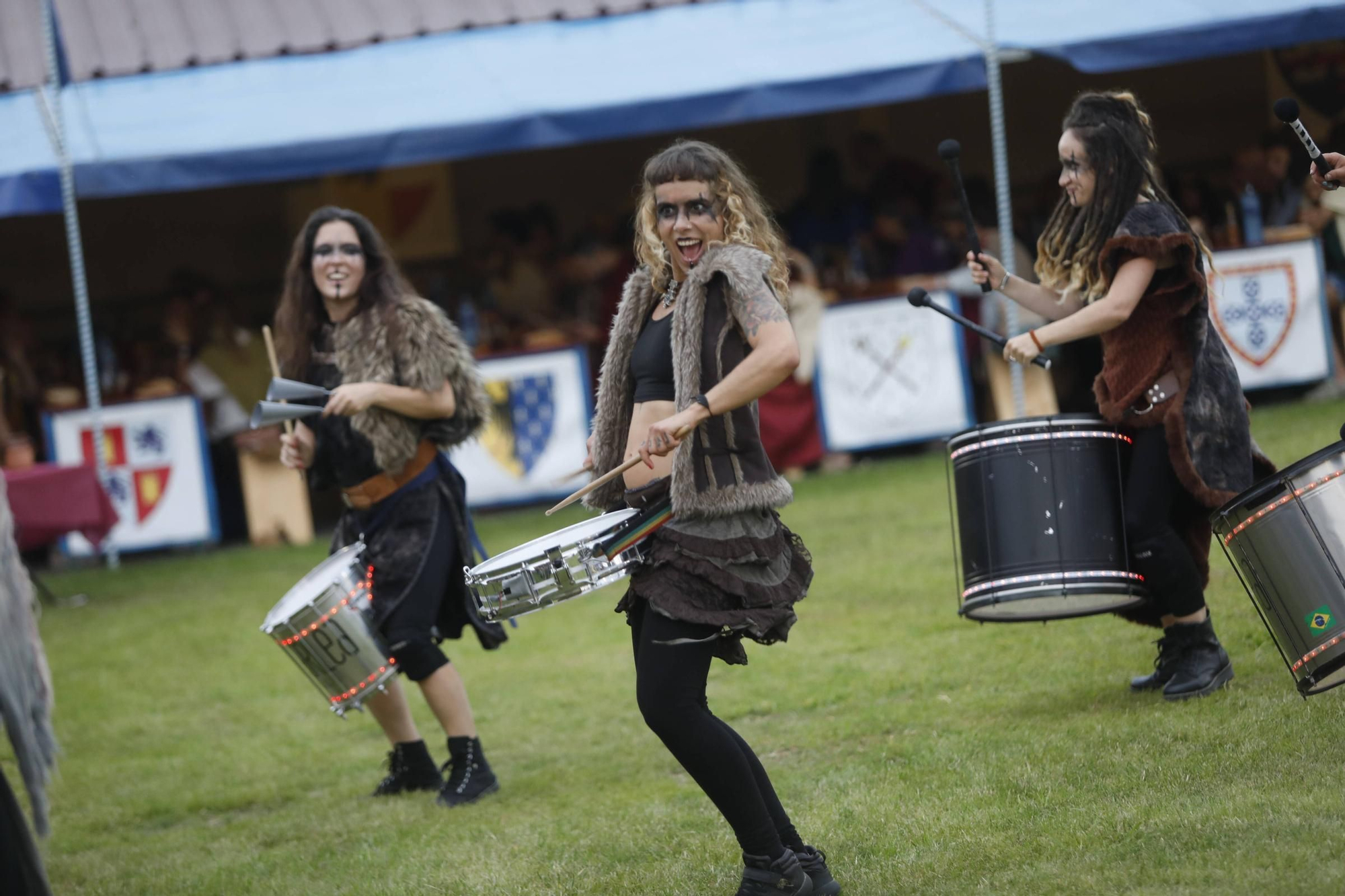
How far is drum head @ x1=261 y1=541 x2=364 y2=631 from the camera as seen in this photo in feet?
18.0

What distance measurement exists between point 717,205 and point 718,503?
762mm

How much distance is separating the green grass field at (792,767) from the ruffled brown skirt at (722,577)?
0.79 metres

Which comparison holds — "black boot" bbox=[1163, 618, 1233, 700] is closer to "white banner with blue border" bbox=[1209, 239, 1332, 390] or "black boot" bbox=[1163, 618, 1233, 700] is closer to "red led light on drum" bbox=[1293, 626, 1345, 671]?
"red led light on drum" bbox=[1293, 626, 1345, 671]

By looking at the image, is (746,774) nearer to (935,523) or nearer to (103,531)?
(935,523)

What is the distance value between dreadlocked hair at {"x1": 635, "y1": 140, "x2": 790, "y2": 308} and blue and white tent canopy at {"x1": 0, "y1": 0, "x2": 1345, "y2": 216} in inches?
288

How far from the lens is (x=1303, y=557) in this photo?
4375 mm

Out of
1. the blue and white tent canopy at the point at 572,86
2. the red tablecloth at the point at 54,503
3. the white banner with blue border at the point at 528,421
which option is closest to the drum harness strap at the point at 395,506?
the red tablecloth at the point at 54,503

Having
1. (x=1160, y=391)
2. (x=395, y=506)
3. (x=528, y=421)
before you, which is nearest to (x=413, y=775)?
(x=395, y=506)

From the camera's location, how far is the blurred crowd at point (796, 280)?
40.7 ft

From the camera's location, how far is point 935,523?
9.79m

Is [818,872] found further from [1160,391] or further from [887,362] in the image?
[887,362]

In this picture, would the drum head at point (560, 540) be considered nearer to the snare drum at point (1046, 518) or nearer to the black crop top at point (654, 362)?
the black crop top at point (654, 362)

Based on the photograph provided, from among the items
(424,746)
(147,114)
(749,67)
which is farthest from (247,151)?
(424,746)

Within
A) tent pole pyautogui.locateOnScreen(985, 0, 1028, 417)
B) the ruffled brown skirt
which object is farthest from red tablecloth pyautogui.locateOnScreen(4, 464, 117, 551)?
the ruffled brown skirt
